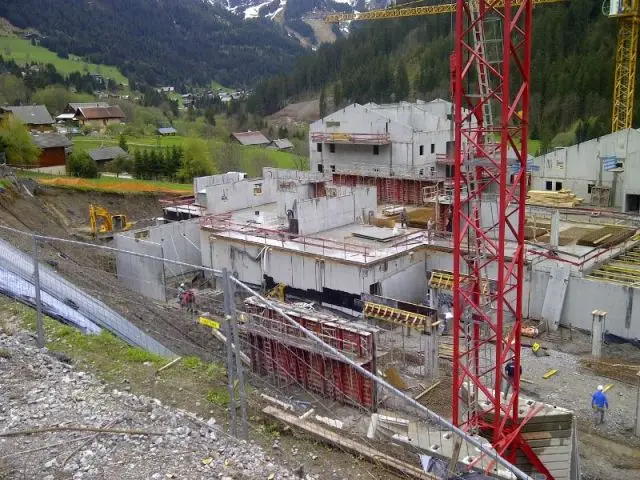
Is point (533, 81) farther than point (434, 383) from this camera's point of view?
Yes

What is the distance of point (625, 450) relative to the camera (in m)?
14.1

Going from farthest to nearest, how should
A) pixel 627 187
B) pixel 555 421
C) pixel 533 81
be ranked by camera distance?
pixel 533 81, pixel 627 187, pixel 555 421

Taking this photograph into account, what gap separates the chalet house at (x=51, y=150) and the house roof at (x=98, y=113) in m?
40.6

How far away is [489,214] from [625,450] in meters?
14.8

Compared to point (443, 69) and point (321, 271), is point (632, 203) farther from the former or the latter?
point (443, 69)

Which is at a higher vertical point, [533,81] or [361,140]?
[533,81]

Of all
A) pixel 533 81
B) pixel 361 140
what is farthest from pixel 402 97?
pixel 361 140

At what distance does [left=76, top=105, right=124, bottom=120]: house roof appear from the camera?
8596 cm

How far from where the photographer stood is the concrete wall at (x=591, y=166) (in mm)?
33281

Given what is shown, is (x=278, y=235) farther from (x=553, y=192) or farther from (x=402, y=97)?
(x=402, y=97)

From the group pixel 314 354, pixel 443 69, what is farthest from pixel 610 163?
pixel 443 69

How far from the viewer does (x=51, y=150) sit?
1812 inches

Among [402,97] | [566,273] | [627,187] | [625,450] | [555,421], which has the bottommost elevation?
[625,450]

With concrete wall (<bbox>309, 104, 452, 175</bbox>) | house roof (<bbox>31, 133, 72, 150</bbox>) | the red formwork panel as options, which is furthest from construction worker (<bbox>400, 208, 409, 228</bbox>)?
house roof (<bbox>31, 133, 72, 150</bbox>)
